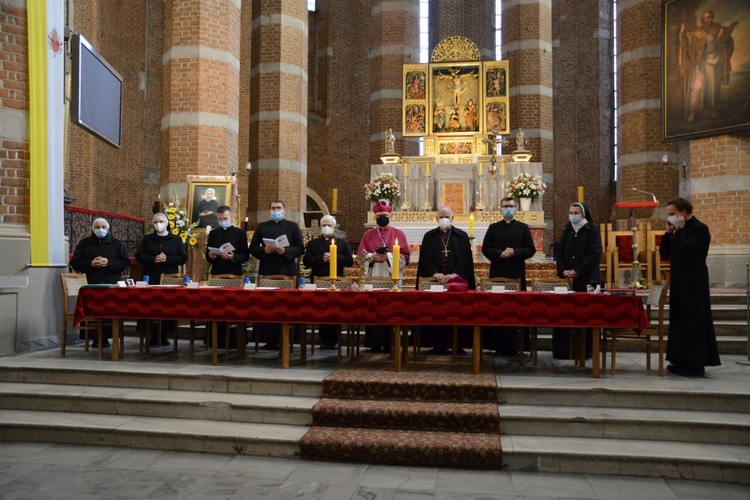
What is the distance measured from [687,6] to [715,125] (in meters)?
2.70

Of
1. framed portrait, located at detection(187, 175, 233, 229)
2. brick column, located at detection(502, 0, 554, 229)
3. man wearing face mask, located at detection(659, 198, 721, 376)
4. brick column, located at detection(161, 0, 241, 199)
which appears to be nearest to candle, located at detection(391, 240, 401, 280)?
man wearing face mask, located at detection(659, 198, 721, 376)

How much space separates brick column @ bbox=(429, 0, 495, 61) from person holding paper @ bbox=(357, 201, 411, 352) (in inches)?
720

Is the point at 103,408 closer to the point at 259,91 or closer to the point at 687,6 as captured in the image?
the point at 259,91

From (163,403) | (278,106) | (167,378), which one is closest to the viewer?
(163,403)

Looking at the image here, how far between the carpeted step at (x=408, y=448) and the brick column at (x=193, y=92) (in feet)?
25.8

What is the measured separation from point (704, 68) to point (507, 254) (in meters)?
7.87

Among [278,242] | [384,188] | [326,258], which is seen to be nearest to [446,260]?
[326,258]

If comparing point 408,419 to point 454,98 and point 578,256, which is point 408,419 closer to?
point 578,256

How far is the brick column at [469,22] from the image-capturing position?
25312 mm

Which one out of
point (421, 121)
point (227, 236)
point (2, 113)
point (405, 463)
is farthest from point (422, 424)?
point (421, 121)

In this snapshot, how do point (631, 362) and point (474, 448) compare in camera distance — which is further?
point (631, 362)

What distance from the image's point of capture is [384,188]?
13.8 metres

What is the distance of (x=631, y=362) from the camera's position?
7.82m

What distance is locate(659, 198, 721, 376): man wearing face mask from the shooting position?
6824 millimetres
